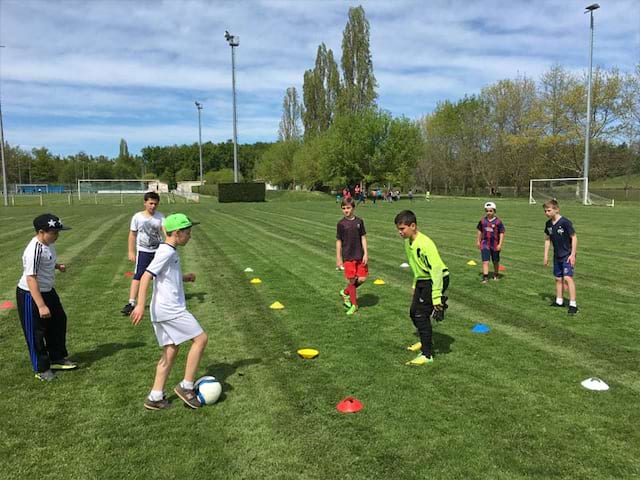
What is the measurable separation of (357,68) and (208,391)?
69.0 m

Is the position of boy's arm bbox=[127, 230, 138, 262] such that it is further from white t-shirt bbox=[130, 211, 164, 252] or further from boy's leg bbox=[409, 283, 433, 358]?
boy's leg bbox=[409, 283, 433, 358]

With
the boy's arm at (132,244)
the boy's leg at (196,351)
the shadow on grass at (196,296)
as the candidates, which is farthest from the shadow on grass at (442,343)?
the boy's arm at (132,244)

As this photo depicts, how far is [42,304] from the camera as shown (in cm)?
473

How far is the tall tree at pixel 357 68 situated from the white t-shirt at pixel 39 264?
214 feet

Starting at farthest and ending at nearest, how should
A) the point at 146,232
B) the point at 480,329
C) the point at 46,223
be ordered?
1. the point at 146,232
2. the point at 480,329
3. the point at 46,223

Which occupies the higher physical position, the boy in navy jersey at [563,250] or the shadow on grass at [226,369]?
the boy in navy jersey at [563,250]

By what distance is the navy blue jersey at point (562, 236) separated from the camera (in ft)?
24.2

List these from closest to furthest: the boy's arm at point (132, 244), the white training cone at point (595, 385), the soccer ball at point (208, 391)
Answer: the soccer ball at point (208, 391)
the white training cone at point (595, 385)
the boy's arm at point (132, 244)

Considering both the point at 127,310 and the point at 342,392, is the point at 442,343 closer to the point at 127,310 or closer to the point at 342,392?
the point at 342,392

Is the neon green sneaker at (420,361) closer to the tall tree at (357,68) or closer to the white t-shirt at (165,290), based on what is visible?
the white t-shirt at (165,290)

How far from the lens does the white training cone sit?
4.64 m

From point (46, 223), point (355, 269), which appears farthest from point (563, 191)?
point (46, 223)

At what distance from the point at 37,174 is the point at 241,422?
136193mm

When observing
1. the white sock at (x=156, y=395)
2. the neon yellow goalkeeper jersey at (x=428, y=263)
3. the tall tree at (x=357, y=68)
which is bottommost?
the white sock at (x=156, y=395)
